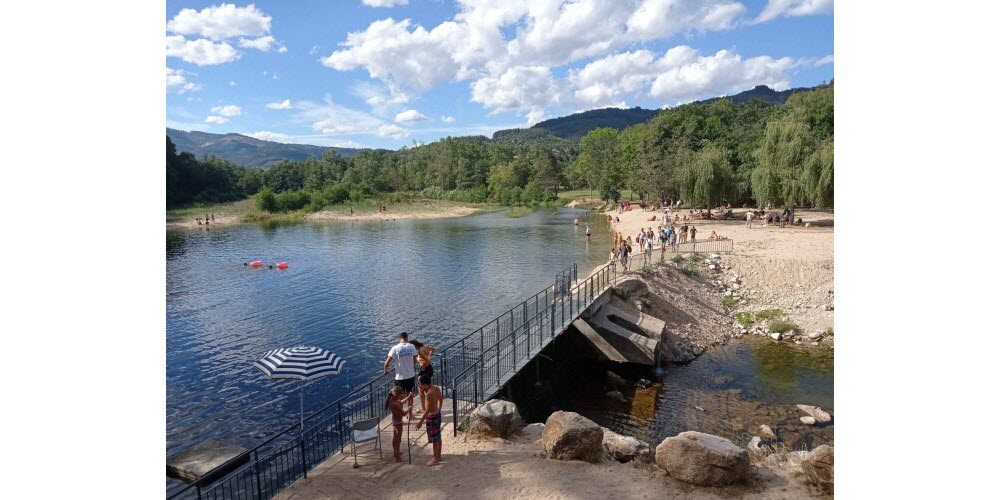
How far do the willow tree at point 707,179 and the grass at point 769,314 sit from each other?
29437 millimetres

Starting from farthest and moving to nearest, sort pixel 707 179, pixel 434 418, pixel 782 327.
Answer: pixel 707 179, pixel 782 327, pixel 434 418

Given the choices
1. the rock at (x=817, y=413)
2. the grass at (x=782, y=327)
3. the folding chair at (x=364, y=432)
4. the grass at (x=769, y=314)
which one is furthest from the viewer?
the grass at (x=769, y=314)

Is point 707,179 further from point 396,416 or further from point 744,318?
point 396,416

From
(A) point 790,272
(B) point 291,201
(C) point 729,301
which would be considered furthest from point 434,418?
(B) point 291,201

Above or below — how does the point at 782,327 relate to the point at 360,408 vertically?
above

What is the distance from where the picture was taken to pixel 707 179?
51.9m

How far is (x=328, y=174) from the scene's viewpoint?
155 m

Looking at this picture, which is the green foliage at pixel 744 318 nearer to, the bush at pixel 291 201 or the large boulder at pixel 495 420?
the large boulder at pixel 495 420

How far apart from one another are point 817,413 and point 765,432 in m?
2.20

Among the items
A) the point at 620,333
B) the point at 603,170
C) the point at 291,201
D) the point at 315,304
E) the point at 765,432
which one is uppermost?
the point at 603,170

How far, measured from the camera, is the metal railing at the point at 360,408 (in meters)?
10.1

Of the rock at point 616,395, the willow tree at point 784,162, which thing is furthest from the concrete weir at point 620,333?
the willow tree at point 784,162

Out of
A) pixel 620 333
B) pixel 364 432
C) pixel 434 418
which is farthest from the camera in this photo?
pixel 620 333
